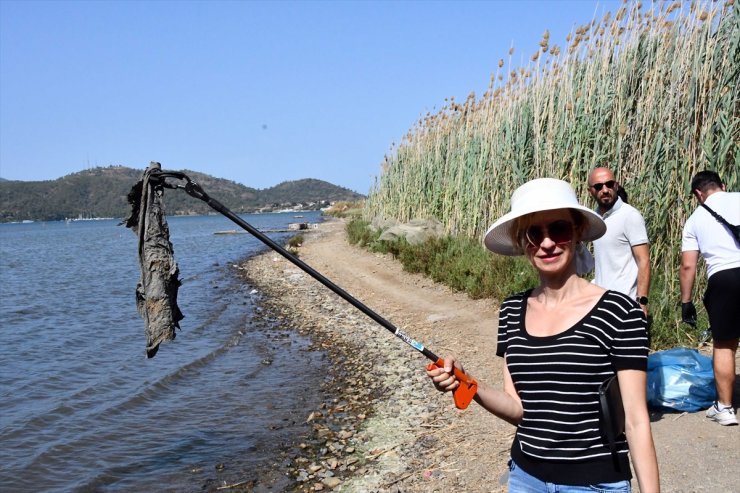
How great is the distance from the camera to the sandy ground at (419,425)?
4.87 metres

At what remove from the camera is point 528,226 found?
229 cm

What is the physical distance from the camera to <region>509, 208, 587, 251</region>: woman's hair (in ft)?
7.49

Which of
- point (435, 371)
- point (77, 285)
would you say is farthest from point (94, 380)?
point (77, 285)

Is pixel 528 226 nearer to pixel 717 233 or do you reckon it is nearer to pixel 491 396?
pixel 491 396

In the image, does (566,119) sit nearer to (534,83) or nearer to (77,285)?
(534,83)

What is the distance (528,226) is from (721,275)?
350 centimetres

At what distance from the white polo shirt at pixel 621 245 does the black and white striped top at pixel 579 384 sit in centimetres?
328

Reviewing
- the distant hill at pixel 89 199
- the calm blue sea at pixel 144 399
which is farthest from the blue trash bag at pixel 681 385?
the distant hill at pixel 89 199

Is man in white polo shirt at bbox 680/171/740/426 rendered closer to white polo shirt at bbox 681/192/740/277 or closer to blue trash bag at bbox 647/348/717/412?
white polo shirt at bbox 681/192/740/277

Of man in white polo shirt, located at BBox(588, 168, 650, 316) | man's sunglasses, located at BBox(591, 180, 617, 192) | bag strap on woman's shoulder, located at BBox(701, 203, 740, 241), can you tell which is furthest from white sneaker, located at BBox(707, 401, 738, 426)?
man's sunglasses, located at BBox(591, 180, 617, 192)

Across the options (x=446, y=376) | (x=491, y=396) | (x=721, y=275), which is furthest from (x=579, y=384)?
(x=721, y=275)

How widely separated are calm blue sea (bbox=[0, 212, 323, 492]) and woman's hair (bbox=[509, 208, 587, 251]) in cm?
453

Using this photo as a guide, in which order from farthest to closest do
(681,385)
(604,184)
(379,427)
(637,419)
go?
1. (379,427)
2. (681,385)
3. (604,184)
4. (637,419)

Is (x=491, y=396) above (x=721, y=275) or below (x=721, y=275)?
below
